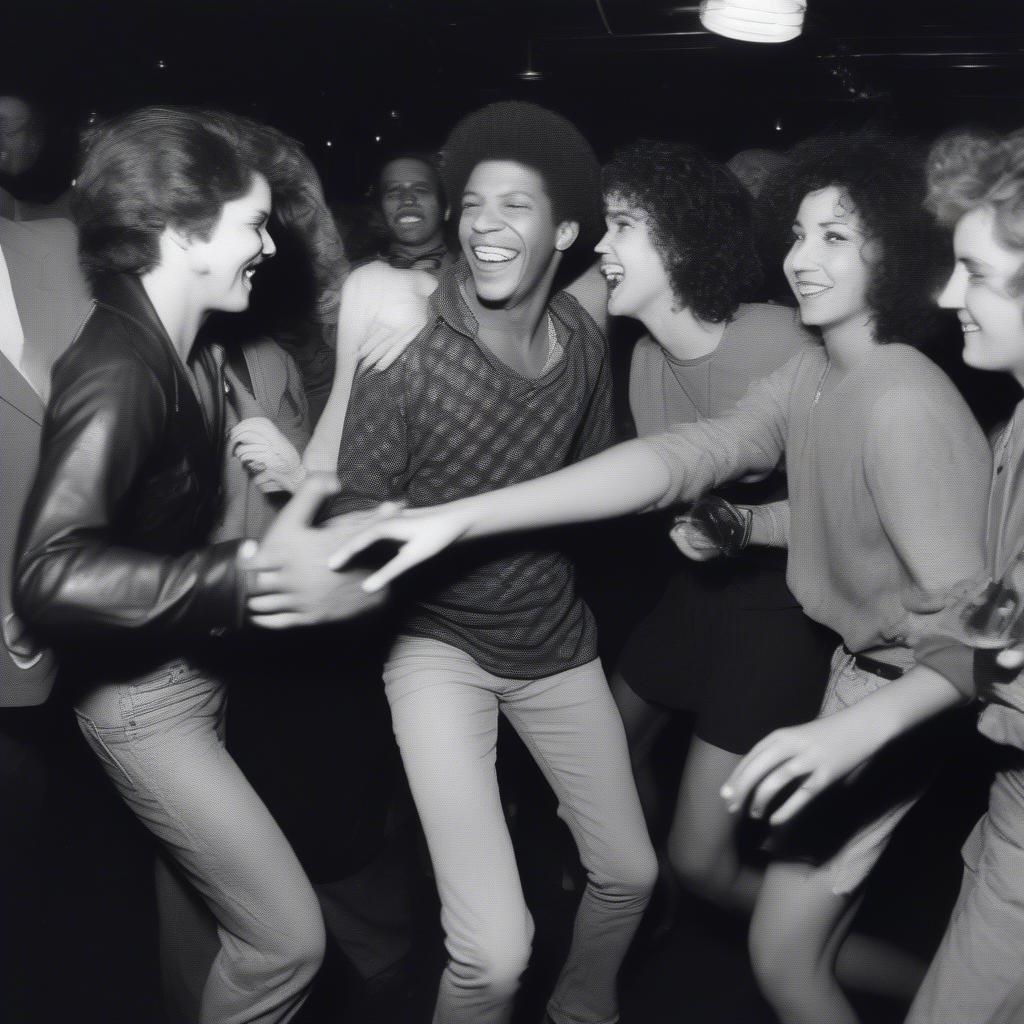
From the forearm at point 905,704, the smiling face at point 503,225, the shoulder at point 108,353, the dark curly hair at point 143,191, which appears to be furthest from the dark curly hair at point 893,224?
the shoulder at point 108,353

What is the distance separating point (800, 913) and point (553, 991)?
1.85ft

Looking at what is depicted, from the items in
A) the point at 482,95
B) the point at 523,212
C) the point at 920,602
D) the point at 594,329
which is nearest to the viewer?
the point at 920,602

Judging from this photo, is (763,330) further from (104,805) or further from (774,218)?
(104,805)

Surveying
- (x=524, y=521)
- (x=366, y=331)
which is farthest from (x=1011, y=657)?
(x=366, y=331)

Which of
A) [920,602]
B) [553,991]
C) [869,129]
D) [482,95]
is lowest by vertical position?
[553,991]

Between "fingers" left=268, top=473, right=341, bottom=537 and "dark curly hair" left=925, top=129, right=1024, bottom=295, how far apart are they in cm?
88

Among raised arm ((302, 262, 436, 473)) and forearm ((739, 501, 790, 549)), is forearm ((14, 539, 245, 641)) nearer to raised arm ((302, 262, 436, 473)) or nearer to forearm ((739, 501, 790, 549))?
raised arm ((302, 262, 436, 473))

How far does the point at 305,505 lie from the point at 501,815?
591 millimetres

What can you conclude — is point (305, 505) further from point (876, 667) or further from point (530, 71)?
point (530, 71)

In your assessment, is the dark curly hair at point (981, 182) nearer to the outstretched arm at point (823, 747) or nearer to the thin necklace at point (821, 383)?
the thin necklace at point (821, 383)

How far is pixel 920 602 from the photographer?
1.34m

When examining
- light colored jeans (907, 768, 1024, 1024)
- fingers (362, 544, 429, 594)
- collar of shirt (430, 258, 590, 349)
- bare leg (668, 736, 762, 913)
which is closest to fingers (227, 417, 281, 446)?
collar of shirt (430, 258, 590, 349)

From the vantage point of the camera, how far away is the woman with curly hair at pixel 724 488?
179cm

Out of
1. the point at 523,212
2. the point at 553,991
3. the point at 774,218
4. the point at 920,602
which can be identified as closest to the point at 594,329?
the point at 523,212
